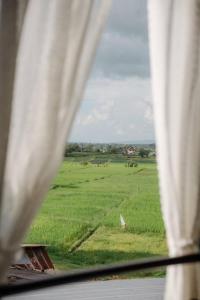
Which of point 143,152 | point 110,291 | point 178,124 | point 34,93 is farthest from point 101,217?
point 34,93

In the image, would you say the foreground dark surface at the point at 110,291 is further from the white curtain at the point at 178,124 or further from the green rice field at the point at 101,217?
the green rice field at the point at 101,217

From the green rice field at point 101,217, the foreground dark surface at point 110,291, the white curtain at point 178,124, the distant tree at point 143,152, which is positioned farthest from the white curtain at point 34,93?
the distant tree at point 143,152

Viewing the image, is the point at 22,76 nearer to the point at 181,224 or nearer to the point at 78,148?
the point at 181,224

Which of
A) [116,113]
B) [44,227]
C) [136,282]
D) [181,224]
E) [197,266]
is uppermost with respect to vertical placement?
[181,224]

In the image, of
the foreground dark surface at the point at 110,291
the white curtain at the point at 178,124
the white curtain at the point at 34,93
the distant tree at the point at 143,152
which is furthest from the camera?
the distant tree at the point at 143,152

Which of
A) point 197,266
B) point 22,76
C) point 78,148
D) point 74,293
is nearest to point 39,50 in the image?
point 22,76

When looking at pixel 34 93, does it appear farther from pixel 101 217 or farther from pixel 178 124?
pixel 101 217

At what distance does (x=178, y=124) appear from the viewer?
1.69m

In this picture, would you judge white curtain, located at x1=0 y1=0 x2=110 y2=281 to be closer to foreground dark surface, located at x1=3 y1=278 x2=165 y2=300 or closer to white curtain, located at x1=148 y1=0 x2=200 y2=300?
white curtain, located at x1=148 y1=0 x2=200 y2=300

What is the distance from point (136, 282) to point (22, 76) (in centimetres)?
195

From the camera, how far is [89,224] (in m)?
11.5

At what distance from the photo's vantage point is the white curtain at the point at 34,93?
1400mm

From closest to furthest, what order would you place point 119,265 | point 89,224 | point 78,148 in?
point 119,265 < point 78,148 < point 89,224

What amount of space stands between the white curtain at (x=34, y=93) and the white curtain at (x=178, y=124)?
0.26m
